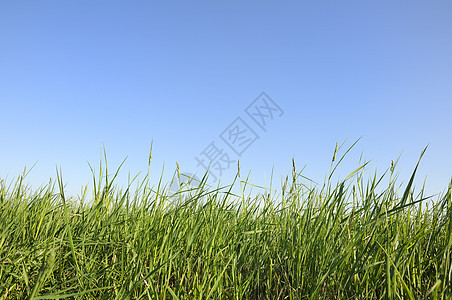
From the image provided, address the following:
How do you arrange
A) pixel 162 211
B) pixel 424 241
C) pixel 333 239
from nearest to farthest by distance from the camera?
1. pixel 333 239
2. pixel 424 241
3. pixel 162 211

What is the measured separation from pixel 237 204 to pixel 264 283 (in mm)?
867

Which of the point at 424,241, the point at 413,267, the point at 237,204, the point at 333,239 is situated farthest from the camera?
the point at 237,204

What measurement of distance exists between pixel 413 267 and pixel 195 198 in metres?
1.19

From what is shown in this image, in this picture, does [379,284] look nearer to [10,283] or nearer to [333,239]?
[333,239]

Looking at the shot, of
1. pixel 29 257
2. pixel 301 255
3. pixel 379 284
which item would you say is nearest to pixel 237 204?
pixel 301 255

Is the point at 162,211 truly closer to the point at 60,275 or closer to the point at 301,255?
the point at 60,275

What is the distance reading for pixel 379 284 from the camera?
1.67 meters

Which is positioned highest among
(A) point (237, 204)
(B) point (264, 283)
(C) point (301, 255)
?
(A) point (237, 204)

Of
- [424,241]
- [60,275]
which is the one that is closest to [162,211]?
[60,275]

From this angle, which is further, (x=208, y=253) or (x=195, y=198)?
(x=195, y=198)

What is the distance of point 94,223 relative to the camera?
6.93 ft

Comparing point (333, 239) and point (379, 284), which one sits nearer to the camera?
point (379, 284)

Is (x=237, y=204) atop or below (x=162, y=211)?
atop

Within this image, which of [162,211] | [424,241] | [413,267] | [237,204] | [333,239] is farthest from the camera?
[237,204]
